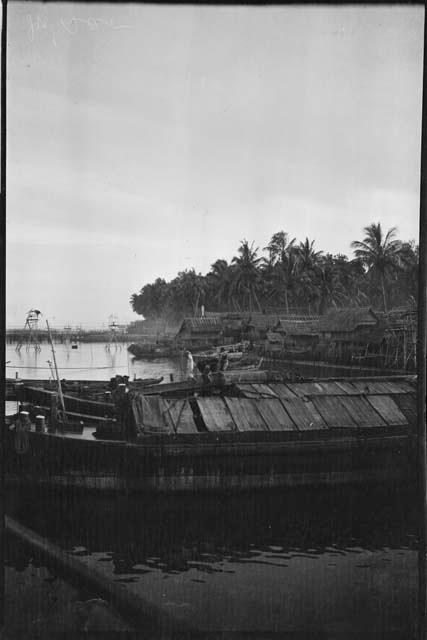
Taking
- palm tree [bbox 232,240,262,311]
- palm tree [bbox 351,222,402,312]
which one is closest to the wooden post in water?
palm tree [bbox 351,222,402,312]

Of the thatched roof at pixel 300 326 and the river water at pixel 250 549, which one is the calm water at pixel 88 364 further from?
the thatched roof at pixel 300 326

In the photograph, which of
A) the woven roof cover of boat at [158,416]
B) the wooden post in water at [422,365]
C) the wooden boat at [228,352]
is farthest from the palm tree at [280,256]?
the woven roof cover of boat at [158,416]

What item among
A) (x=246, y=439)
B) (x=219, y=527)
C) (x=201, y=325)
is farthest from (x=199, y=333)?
(x=219, y=527)

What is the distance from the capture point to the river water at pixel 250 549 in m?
1.99

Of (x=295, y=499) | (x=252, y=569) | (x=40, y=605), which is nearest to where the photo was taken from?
(x=40, y=605)

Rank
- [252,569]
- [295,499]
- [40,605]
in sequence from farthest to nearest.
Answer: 1. [295,499]
2. [252,569]
3. [40,605]

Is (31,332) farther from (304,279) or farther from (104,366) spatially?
(304,279)

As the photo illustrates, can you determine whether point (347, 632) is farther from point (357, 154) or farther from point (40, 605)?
point (357, 154)

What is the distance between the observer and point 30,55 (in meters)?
2.01

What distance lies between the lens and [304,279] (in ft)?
7.75

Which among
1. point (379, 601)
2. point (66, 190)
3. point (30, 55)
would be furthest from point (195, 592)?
point (30, 55)

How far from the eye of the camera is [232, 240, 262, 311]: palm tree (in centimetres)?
227

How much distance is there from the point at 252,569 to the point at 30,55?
2.53 m

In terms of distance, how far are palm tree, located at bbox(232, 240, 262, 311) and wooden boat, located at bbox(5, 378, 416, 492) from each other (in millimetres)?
569
